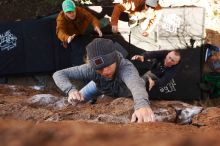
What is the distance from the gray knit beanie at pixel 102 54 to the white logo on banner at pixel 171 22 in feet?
14.1

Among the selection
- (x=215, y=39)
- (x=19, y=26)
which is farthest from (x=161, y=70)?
A: (x=215, y=39)

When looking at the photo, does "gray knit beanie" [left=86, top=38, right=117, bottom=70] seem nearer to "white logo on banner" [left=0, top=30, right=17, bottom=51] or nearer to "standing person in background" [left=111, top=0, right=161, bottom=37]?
"standing person in background" [left=111, top=0, right=161, bottom=37]

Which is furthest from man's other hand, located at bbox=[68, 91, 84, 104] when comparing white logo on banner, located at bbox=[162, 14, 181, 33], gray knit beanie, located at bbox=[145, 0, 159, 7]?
white logo on banner, located at bbox=[162, 14, 181, 33]

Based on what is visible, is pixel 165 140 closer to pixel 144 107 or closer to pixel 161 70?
pixel 144 107

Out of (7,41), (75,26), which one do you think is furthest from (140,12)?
(7,41)

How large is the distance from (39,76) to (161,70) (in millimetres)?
2918

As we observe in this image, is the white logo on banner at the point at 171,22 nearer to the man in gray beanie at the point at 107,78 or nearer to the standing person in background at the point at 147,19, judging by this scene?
the standing person in background at the point at 147,19

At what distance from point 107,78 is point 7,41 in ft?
14.6

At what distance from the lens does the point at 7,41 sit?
7.83m

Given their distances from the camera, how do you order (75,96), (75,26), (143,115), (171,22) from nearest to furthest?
(143,115) → (75,96) → (75,26) → (171,22)

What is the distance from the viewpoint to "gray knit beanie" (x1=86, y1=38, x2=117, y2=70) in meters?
3.45

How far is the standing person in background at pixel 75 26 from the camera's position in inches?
269

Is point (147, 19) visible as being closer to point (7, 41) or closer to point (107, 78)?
point (7, 41)

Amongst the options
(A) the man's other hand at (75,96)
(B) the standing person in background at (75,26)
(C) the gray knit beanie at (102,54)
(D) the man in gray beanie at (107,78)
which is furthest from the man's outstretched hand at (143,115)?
(B) the standing person in background at (75,26)
